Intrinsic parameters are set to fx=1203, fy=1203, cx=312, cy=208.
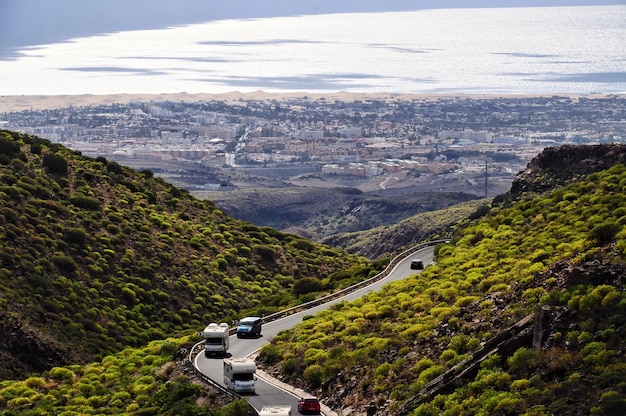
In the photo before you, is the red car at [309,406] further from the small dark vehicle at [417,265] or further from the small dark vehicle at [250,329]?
the small dark vehicle at [417,265]

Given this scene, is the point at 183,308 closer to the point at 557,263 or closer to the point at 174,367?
the point at 174,367

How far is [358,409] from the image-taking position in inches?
1114

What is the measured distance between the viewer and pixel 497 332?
2881 cm

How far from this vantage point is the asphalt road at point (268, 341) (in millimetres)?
29703

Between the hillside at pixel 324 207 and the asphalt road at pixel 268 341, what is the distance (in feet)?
281

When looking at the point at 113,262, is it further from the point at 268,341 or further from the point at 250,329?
the point at 268,341

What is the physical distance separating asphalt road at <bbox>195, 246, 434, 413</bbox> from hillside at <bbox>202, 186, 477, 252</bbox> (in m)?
85.6

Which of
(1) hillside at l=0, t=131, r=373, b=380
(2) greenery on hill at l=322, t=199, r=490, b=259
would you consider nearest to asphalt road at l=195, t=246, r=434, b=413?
(1) hillside at l=0, t=131, r=373, b=380

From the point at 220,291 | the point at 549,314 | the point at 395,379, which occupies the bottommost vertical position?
the point at 220,291

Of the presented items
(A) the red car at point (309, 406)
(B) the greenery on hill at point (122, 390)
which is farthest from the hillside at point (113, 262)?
(A) the red car at point (309, 406)

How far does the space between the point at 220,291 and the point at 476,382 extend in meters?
30.3

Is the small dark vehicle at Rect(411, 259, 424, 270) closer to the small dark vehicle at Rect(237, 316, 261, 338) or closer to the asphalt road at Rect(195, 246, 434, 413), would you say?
the asphalt road at Rect(195, 246, 434, 413)

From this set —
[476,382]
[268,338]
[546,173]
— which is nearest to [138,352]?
[268,338]

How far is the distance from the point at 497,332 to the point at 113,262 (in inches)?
1099
